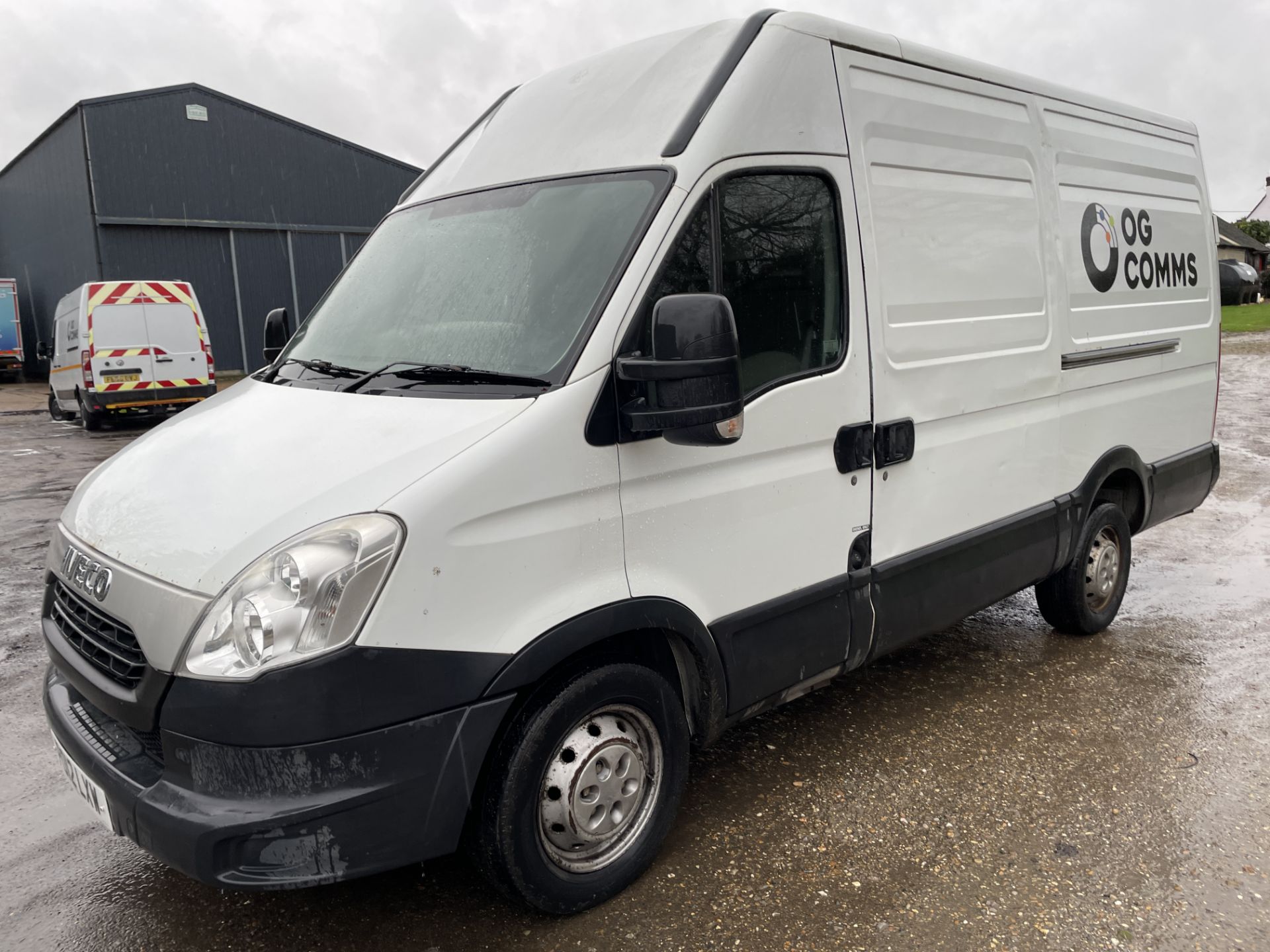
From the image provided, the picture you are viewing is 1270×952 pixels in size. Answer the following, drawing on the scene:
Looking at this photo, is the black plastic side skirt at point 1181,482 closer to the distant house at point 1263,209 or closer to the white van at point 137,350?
the white van at point 137,350

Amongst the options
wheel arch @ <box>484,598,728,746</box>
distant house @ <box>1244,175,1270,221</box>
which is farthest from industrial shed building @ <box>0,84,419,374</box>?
distant house @ <box>1244,175,1270,221</box>

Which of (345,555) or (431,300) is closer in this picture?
(345,555)

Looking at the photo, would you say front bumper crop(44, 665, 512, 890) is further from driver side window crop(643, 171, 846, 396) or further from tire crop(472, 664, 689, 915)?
driver side window crop(643, 171, 846, 396)

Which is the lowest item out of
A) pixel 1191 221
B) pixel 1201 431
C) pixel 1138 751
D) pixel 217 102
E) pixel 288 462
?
pixel 1138 751

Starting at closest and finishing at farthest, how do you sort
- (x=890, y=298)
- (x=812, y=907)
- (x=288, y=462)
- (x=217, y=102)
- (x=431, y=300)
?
(x=288, y=462) < (x=812, y=907) < (x=431, y=300) < (x=890, y=298) < (x=217, y=102)

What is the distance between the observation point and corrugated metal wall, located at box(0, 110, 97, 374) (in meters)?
22.0

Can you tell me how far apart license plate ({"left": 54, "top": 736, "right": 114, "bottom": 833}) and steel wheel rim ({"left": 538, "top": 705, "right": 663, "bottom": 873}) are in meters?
1.09

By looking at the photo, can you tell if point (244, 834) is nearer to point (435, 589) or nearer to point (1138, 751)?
point (435, 589)

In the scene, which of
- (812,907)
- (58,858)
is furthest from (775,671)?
(58,858)

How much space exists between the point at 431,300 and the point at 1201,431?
4.68 meters

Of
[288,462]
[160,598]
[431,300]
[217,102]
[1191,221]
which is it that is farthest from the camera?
[217,102]

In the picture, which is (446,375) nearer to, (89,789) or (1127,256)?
(89,789)

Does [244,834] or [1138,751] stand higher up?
[244,834]

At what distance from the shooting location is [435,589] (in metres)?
2.32
